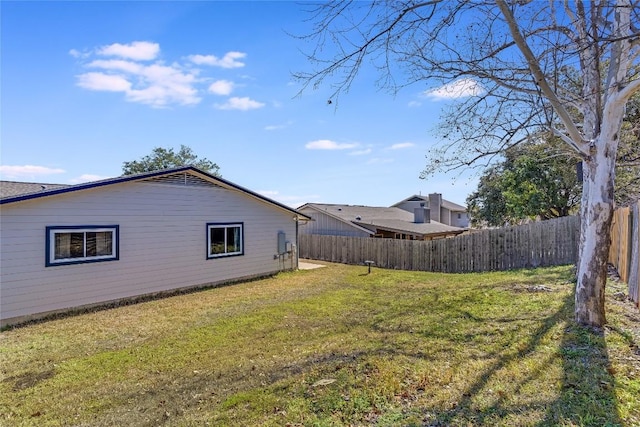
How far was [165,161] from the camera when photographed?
35.4 metres

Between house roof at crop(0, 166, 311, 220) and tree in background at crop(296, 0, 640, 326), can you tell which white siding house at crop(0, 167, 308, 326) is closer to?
house roof at crop(0, 166, 311, 220)

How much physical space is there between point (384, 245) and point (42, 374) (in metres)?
14.0

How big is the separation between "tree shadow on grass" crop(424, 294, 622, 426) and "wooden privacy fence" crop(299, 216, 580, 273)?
9508mm

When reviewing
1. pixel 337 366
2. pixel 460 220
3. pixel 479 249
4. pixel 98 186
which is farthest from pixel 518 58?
pixel 460 220

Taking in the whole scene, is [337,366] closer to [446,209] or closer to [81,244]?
[81,244]

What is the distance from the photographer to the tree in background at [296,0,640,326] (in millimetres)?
4594

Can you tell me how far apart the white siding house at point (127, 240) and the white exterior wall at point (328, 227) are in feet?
27.1

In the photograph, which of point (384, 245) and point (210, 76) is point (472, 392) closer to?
point (210, 76)

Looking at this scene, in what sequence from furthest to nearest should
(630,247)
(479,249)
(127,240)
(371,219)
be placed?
(371,219) → (479,249) → (127,240) → (630,247)

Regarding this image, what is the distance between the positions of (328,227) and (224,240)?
1076 centimetres

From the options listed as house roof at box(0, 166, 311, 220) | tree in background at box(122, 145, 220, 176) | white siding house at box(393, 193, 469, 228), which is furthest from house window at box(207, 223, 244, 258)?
white siding house at box(393, 193, 469, 228)

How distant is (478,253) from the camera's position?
14773mm

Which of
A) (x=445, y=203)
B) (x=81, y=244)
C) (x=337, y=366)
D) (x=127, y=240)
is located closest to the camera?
(x=337, y=366)

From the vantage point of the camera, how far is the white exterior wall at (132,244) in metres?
7.68
